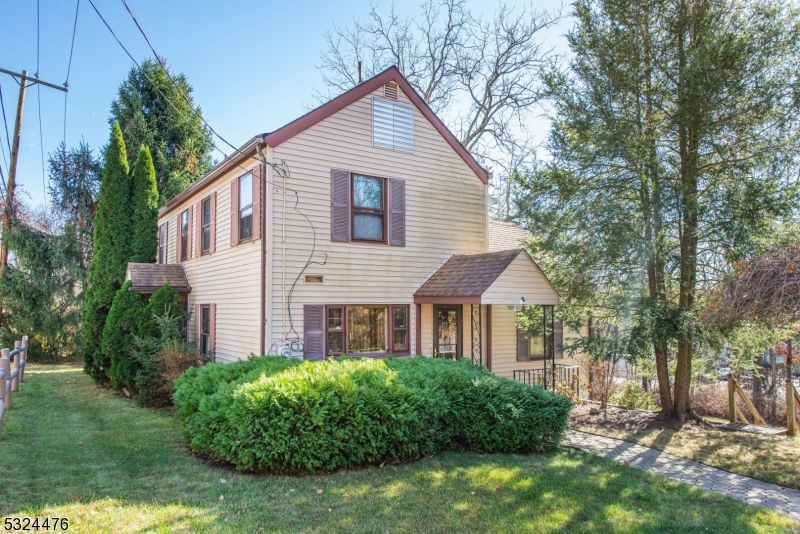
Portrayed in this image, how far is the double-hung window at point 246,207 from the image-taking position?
33.8 ft

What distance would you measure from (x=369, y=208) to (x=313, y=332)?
2.87m

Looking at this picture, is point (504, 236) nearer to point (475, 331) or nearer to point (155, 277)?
point (475, 331)

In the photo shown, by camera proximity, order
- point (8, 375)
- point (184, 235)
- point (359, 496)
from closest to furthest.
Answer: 1. point (359, 496)
2. point (8, 375)
3. point (184, 235)

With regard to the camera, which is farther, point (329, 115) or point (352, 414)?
point (329, 115)

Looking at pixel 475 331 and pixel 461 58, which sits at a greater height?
pixel 461 58

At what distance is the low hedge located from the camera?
5.96 metres

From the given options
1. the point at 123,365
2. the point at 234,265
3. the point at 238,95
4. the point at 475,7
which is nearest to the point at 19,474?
the point at 234,265

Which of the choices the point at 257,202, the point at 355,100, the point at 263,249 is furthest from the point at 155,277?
the point at 355,100

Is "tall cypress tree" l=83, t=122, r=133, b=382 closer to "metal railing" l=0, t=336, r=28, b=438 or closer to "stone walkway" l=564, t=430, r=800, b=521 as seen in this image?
"metal railing" l=0, t=336, r=28, b=438

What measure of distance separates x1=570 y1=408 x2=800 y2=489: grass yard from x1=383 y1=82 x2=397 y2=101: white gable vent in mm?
7863

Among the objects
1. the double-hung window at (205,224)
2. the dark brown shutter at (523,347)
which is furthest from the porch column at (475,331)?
the double-hung window at (205,224)

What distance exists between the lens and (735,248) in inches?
358

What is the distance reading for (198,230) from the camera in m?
13.5

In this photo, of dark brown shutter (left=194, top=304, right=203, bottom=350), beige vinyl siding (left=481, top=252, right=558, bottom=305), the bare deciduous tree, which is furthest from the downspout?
the bare deciduous tree
